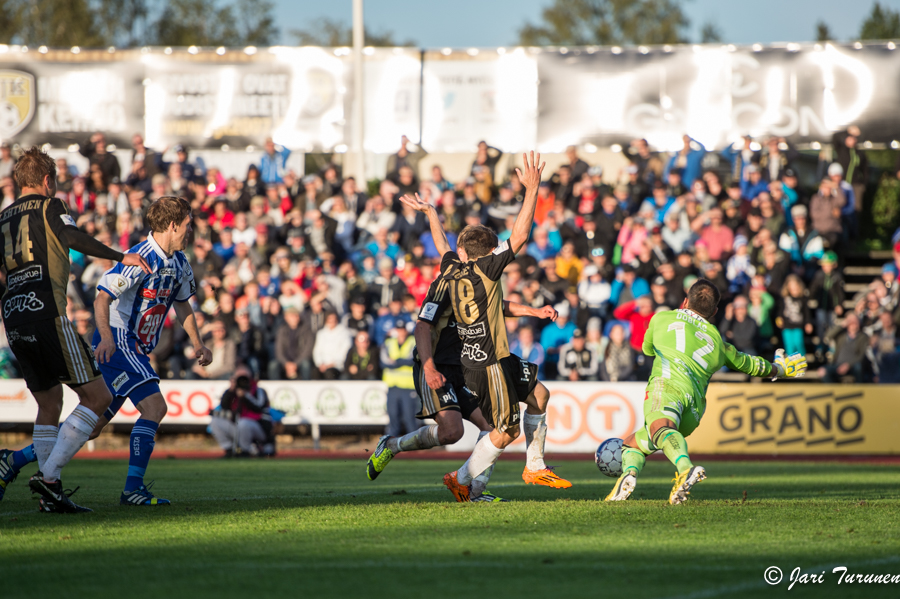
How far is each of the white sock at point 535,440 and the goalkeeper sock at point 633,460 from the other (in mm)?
685

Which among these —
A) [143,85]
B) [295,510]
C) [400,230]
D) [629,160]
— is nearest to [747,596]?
[295,510]

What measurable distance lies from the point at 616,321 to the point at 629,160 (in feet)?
22.5

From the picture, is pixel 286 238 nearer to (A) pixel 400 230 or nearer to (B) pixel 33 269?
(A) pixel 400 230

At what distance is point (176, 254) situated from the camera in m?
7.81

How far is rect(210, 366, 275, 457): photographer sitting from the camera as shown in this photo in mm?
16328

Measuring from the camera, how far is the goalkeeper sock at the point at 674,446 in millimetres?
7305

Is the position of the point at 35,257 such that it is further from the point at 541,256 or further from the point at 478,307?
the point at 541,256

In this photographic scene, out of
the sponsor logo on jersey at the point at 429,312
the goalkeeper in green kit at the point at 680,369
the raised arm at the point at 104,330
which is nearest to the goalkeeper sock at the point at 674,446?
the goalkeeper in green kit at the point at 680,369

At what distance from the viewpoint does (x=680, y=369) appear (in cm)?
779

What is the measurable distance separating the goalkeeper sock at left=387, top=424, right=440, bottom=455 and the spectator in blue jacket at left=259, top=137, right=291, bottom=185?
15398 mm

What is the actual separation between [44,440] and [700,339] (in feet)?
16.5

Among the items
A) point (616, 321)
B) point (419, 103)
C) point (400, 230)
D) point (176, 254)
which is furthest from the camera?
point (419, 103)

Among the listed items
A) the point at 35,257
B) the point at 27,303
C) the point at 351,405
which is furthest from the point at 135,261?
the point at 351,405

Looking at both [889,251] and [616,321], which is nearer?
[616,321]
